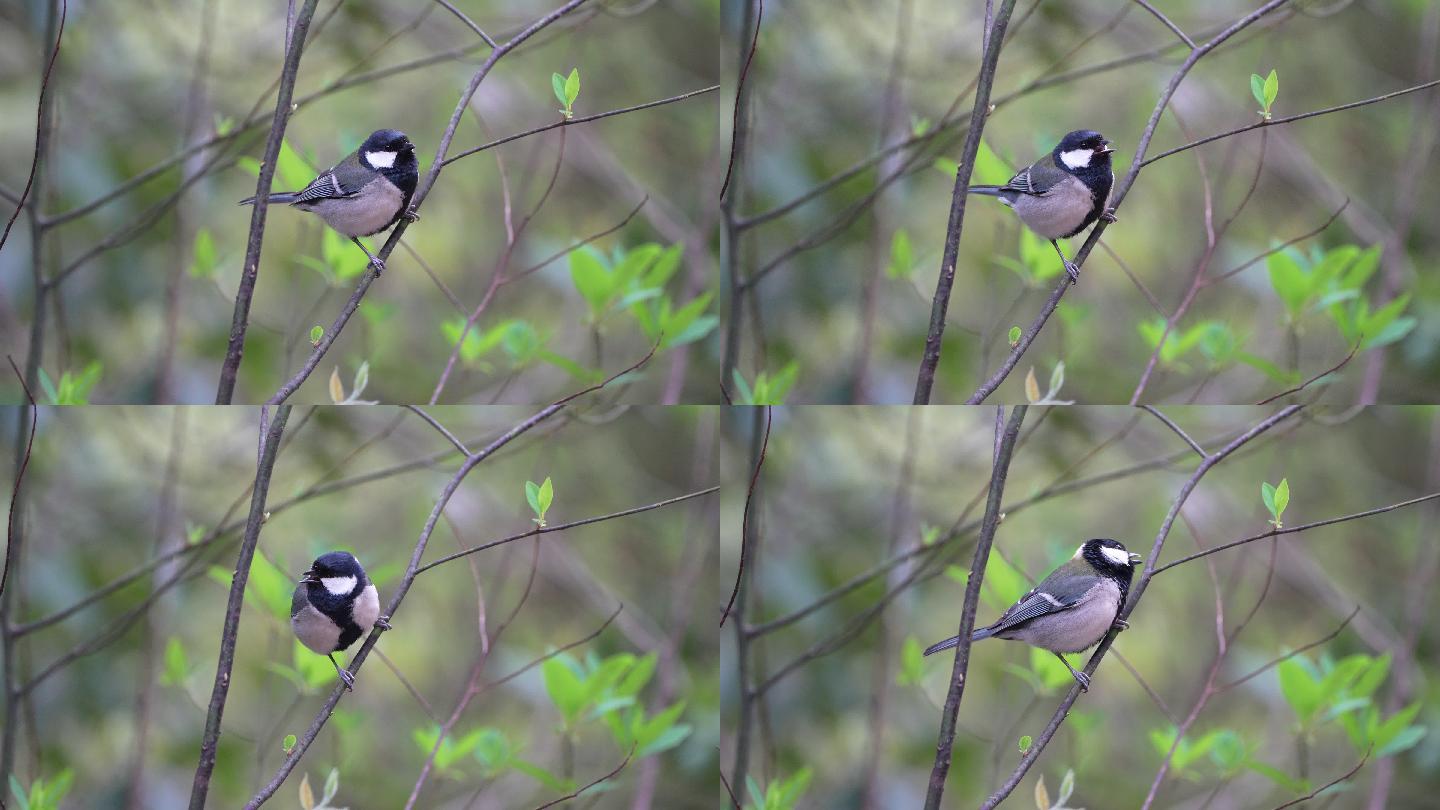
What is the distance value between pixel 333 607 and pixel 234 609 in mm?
135

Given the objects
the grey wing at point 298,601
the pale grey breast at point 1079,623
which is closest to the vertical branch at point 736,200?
the pale grey breast at point 1079,623

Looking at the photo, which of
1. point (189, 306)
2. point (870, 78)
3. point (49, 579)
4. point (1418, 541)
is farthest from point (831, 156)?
point (49, 579)

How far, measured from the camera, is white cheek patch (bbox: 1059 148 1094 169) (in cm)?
177

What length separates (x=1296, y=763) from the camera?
6.53 feet

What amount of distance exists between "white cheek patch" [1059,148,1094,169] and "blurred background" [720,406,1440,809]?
37 cm

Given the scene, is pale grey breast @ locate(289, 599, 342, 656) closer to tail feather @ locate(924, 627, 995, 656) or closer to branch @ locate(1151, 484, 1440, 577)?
tail feather @ locate(924, 627, 995, 656)

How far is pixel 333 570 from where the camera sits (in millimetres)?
1869

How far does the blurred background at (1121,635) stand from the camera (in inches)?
75.4

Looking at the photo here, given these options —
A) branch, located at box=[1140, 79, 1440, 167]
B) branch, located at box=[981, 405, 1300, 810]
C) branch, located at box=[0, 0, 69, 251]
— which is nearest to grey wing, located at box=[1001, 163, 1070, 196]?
branch, located at box=[1140, 79, 1440, 167]

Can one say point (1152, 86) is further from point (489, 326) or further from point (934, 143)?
point (489, 326)

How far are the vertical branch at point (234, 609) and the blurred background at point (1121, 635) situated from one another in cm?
68

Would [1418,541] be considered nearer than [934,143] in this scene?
No

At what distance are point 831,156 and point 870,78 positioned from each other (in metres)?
0.13

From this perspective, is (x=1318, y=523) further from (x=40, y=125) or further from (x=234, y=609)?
(x=40, y=125)
